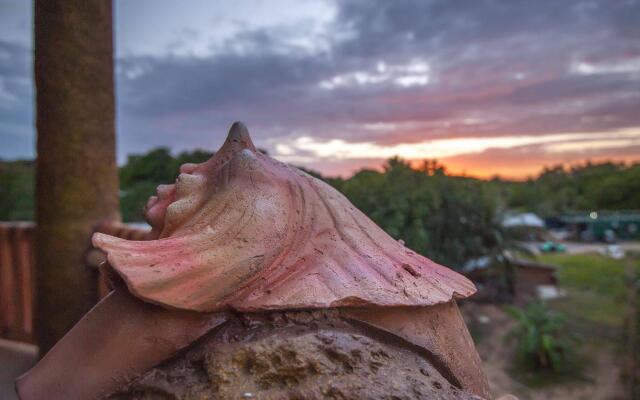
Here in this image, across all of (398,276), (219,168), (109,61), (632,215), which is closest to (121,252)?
(219,168)

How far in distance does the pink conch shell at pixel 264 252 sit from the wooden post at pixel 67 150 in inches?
73.0

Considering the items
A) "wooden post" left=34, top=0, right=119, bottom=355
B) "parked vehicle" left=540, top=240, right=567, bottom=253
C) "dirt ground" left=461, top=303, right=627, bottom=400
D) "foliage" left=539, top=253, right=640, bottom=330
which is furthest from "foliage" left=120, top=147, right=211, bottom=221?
"parked vehicle" left=540, top=240, right=567, bottom=253

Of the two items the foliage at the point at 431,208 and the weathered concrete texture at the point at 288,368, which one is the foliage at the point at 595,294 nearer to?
the foliage at the point at 431,208

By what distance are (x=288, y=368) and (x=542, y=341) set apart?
7951mm

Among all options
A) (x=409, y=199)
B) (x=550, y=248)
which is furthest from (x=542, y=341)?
(x=550, y=248)

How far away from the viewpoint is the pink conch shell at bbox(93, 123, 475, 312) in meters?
0.94

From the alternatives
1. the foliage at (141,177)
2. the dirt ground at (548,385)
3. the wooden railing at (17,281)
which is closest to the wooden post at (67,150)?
the wooden railing at (17,281)

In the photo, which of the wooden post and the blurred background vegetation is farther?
the blurred background vegetation

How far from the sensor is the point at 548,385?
7.47 m

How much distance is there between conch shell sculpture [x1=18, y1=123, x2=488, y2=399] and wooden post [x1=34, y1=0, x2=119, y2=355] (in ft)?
6.31

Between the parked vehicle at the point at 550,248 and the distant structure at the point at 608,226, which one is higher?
the distant structure at the point at 608,226

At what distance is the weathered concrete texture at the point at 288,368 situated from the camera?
883 millimetres

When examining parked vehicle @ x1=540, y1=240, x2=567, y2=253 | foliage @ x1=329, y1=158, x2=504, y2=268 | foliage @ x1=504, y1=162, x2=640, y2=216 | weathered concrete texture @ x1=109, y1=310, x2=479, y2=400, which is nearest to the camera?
weathered concrete texture @ x1=109, y1=310, x2=479, y2=400

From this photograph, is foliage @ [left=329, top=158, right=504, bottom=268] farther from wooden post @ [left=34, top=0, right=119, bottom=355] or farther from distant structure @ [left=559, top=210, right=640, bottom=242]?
distant structure @ [left=559, top=210, right=640, bottom=242]
